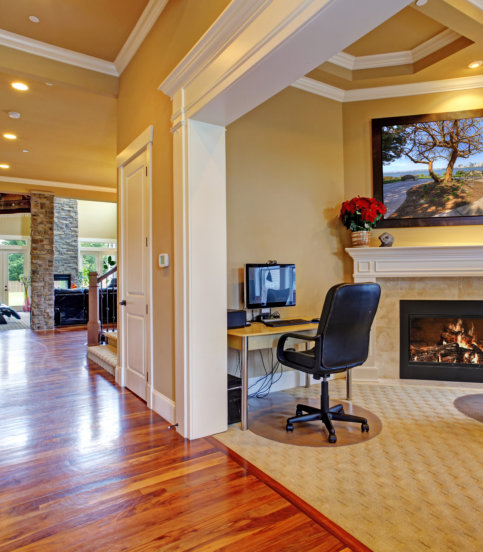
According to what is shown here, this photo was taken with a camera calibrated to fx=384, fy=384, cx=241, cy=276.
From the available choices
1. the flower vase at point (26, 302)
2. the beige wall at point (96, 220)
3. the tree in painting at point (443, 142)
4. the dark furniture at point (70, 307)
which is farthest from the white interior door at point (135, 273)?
the beige wall at point (96, 220)

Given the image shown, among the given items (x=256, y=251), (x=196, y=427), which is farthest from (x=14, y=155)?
(x=196, y=427)

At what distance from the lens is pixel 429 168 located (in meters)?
3.82

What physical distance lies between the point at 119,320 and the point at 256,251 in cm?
154

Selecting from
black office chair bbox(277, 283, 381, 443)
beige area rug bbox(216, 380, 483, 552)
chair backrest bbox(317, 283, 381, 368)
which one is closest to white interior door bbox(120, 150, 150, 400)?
beige area rug bbox(216, 380, 483, 552)

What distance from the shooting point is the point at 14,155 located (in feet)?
21.3

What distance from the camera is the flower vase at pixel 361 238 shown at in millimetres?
3785

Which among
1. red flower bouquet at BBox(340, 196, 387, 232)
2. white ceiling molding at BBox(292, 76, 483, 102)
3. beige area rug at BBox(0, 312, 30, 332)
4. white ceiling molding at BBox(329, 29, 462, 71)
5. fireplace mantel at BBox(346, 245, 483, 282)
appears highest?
white ceiling molding at BBox(329, 29, 462, 71)

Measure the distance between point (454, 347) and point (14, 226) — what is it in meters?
12.2

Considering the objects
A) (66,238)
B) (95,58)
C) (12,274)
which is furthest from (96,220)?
(95,58)

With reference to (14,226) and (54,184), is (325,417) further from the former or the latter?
(14,226)

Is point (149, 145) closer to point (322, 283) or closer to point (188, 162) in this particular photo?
point (188, 162)

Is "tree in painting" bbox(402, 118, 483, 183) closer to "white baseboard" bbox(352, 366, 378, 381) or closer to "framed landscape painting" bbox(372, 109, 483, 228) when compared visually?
"framed landscape painting" bbox(372, 109, 483, 228)

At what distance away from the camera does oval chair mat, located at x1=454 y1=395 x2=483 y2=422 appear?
296 centimetres

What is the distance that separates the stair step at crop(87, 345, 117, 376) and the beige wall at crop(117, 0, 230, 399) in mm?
1415
